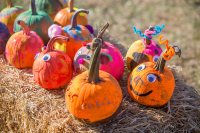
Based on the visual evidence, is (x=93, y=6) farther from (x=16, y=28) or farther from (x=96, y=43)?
(x=96, y=43)

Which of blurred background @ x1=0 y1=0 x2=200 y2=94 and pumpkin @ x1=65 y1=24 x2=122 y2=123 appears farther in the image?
blurred background @ x1=0 y1=0 x2=200 y2=94

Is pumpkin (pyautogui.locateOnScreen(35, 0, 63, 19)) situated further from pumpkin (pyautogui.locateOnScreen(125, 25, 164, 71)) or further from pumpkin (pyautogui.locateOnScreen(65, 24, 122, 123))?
pumpkin (pyautogui.locateOnScreen(65, 24, 122, 123))

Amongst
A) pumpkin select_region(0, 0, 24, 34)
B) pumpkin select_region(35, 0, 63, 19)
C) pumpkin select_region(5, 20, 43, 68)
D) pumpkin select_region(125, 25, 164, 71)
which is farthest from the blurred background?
pumpkin select_region(5, 20, 43, 68)

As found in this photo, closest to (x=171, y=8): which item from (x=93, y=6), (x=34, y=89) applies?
(x=93, y=6)

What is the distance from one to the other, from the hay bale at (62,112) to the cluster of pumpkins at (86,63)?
0.09 metres

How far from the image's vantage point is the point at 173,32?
19.8 feet

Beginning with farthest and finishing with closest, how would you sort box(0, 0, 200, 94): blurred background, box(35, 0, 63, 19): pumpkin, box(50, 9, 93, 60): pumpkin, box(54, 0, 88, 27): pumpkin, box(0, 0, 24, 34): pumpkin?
box(0, 0, 200, 94): blurred background < box(35, 0, 63, 19): pumpkin < box(0, 0, 24, 34): pumpkin < box(54, 0, 88, 27): pumpkin < box(50, 9, 93, 60): pumpkin

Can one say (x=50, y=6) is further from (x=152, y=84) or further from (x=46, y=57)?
(x=152, y=84)

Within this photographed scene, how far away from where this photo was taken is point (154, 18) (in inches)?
252

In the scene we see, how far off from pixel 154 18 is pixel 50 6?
2.98m

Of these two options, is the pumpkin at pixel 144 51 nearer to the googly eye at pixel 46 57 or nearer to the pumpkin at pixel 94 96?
the pumpkin at pixel 94 96

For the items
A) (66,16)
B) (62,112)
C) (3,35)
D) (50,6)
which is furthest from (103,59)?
(50,6)

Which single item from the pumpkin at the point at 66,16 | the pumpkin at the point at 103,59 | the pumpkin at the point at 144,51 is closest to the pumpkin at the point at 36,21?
the pumpkin at the point at 66,16

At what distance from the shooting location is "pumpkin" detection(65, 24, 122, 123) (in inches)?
97.3
